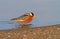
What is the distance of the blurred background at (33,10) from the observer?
27.2 ft

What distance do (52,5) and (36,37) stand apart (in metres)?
4.02

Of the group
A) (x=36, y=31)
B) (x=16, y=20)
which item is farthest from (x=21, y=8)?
(x=36, y=31)

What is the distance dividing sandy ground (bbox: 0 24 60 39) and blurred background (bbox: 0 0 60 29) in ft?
2.56

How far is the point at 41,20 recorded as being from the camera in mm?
8594

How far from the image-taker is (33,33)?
6754mm

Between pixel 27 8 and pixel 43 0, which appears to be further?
pixel 43 0

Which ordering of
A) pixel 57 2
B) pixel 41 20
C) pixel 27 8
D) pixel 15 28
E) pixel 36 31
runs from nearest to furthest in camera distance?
pixel 36 31 → pixel 15 28 → pixel 41 20 → pixel 27 8 → pixel 57 2

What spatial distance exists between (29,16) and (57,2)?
118 inches

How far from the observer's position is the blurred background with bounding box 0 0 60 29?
829 centimetres

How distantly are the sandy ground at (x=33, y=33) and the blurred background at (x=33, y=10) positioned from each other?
0.78 m

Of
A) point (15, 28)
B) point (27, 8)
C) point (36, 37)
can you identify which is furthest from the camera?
point (27, 8)

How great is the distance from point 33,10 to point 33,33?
279 centimetres

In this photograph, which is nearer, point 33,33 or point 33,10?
point 33,33

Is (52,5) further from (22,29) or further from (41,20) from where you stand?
(22,29)
